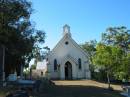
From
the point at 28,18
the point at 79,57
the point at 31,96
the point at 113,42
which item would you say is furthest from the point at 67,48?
the point at 31,96

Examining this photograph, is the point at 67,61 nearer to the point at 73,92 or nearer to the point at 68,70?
the point at 68,70

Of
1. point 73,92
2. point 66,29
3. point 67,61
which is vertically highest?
point 66,29

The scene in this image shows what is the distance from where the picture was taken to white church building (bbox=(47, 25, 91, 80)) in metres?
55.2

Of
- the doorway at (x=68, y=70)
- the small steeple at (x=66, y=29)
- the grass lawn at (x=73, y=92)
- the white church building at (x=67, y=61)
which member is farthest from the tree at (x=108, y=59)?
the small steeple at (x=66, y=29)

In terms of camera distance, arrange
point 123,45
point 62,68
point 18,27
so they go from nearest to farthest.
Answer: point 18,27, point 62,68, point 123,45

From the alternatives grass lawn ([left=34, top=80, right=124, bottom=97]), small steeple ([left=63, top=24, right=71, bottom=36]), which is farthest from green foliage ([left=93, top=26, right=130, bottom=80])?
small steeple ([left=63, top=24, right=71, bottom=36])

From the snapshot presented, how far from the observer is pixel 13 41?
105 feet

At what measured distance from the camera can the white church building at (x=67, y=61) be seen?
55225mm

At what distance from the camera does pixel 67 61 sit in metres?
55.1

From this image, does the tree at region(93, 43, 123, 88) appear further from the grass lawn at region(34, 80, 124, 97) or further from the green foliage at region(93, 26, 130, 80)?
the grass lawn at region(34, 80, 124, 97)

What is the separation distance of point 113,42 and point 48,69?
1505 cm

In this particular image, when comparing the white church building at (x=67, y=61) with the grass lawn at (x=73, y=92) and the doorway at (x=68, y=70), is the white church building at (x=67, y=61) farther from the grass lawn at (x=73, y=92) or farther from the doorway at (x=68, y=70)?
the grass lawn at (x=73, y=92)

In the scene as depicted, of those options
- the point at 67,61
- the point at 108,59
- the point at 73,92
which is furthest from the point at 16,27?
the point at 67,61

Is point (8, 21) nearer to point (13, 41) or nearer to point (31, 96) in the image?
point (13, 41)
